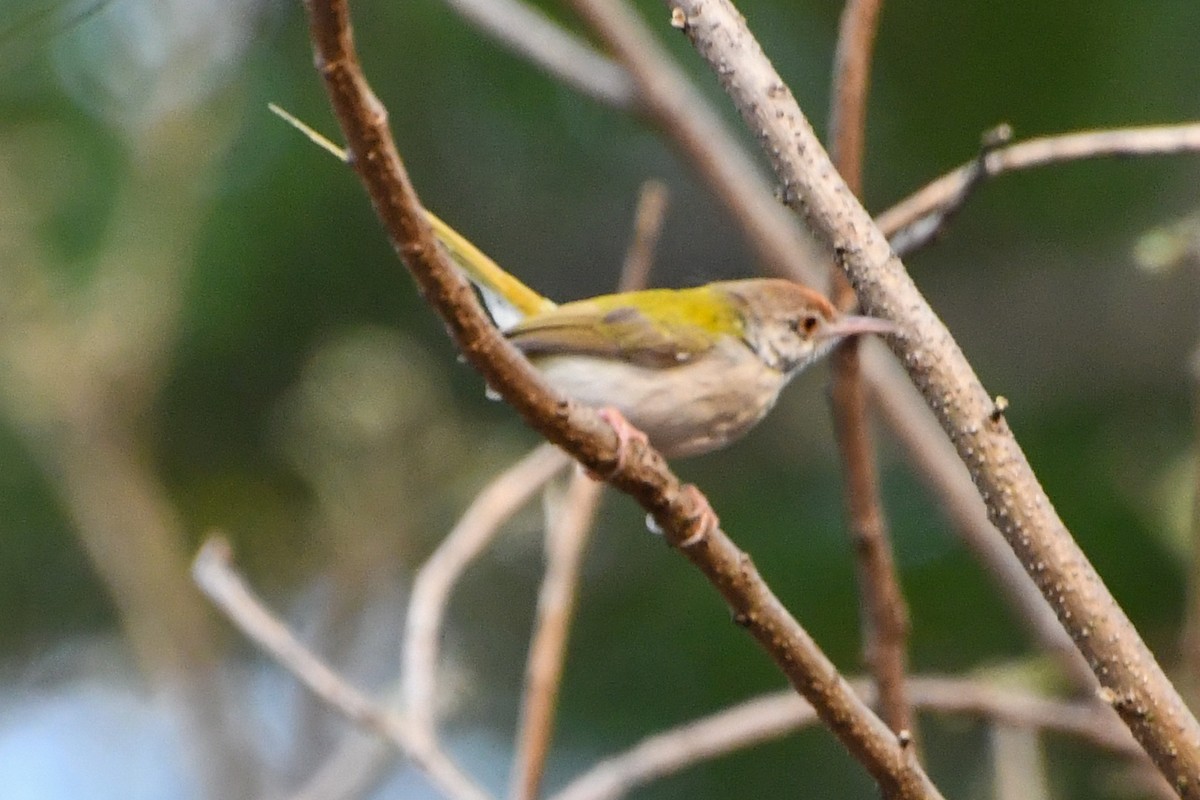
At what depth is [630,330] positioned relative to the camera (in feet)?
8.95

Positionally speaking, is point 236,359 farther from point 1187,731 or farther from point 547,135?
point 1187,731

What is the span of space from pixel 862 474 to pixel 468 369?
2.16m

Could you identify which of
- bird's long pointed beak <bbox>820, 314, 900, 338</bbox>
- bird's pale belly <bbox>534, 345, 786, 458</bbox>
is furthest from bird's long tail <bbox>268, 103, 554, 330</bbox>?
bird's long pointed beak <bbox>820, 314, 900, 338</bbox>

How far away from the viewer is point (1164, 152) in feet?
5.94

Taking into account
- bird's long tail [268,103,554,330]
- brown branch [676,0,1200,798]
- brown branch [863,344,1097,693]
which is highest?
bird's long tail [268,103,554,330]

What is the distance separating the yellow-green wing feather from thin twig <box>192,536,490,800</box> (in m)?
0.61

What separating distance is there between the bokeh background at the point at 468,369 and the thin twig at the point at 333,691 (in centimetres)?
127

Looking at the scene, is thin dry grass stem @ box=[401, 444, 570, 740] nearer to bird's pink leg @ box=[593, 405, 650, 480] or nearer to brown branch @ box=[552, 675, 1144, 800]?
bird's pink leg @ box=[593, 405, 650, 480]

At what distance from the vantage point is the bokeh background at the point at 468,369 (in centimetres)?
397

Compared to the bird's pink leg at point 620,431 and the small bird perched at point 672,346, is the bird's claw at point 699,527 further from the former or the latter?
the small bird perched at point 672,346

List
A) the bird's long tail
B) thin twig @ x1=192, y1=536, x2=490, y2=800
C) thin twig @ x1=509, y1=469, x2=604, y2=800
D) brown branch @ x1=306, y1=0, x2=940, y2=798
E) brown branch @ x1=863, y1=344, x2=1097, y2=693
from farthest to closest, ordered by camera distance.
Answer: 1. brown branch @ x1=863, y1=344, x2=1097, y2=693
2. the bird's long tail
3. thin twig @ x1=509, y1=469, x2=604, y2=800
4. thin twig @ x1=192, y1=536, x2=490, y2=800
5. brown branch @ x1=306, y1=0, x2=940, y2=798

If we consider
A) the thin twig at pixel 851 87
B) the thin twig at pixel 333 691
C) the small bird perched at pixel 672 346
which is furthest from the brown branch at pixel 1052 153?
the thin twig at pixel 333 691

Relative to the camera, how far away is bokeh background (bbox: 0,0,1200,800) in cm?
397

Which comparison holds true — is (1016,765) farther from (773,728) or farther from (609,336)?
(609,336)
